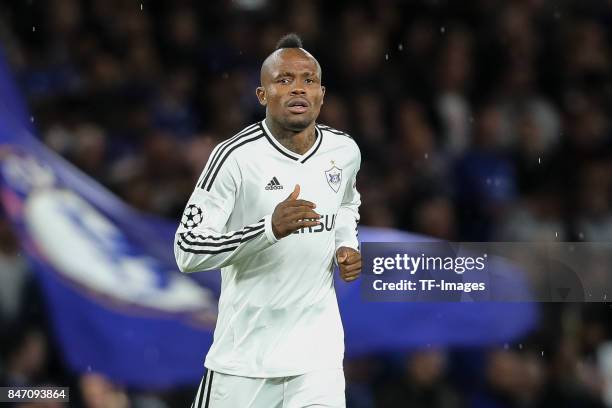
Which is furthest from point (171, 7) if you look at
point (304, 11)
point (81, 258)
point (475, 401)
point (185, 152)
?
point (475, 401)

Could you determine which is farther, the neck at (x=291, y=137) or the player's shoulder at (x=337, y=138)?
the player's shoulder at (x=337, y=138)

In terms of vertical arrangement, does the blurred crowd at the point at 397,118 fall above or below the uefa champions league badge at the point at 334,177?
above

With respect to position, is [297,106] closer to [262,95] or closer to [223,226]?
[262,95]

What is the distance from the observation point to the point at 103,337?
629 cm

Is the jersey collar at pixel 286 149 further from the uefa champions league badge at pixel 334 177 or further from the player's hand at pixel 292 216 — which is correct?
the player's hand at pixel 292 216

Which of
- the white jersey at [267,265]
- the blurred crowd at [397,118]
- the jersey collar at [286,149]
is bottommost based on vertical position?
the white jersey at [267,265]

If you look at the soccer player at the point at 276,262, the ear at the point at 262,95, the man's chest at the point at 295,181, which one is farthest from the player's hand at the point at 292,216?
the ear at the point at 262,95

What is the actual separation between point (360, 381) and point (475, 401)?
0.72m

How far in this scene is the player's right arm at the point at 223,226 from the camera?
11.5ft

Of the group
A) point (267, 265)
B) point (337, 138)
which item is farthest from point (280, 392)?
point (337, 138)

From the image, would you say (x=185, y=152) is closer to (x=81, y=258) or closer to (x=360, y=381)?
(x=81, y=258)

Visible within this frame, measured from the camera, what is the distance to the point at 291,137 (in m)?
3.95

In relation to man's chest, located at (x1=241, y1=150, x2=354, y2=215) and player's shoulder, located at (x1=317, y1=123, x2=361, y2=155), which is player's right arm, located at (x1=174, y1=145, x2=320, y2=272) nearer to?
man's chest, located at (x1=241, y1=150, x2=354, y2=215)

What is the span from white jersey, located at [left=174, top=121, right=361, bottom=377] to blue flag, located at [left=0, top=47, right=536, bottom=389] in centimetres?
243
